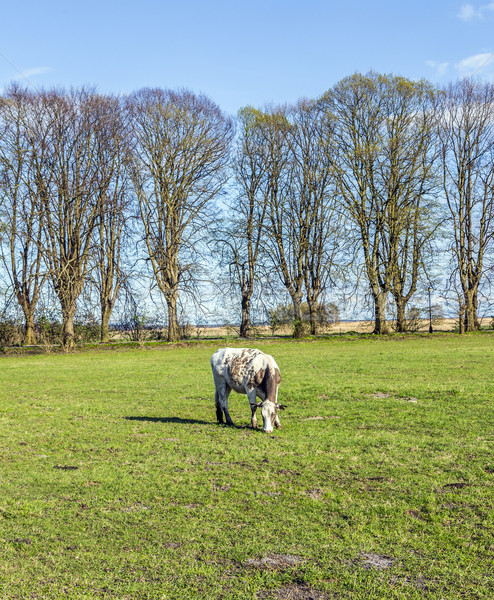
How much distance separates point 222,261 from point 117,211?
9.33 meters

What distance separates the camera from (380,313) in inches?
1618

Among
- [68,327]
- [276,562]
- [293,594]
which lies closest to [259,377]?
[276,562]

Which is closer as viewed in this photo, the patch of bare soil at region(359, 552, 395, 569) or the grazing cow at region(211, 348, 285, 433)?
the patch of bare soil at region(359, 552, 395, 569)

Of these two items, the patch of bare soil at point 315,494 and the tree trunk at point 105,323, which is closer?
the patch of bare soil at point 315,494

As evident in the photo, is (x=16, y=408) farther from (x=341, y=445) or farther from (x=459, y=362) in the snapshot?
(x=459, y=362)

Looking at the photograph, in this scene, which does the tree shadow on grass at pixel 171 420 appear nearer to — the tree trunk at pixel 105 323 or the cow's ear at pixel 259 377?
the cow's ear at pixel 259 377

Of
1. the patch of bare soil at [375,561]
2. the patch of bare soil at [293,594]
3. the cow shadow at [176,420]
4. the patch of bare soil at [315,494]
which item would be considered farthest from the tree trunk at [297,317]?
the patch of bare soil at [293,594]

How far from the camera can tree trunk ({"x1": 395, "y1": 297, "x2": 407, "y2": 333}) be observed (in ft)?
140

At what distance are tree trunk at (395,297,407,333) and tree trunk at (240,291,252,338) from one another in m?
11.8

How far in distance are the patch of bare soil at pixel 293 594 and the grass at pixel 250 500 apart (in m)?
0.01

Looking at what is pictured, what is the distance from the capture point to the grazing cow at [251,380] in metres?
10.4

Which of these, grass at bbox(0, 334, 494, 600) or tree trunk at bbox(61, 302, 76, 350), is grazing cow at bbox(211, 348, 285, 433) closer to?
grass at bbox(0, 334, 494, 600)

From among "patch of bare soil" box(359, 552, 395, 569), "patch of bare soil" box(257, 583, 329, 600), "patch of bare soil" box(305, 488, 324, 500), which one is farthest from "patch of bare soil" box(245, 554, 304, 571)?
"patch of bare soil" box(305, 488, 324, 500)

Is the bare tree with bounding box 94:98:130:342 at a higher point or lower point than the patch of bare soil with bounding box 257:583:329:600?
higher
